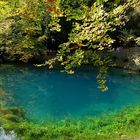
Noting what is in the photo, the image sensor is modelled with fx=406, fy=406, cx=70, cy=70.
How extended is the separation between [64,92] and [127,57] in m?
9.10

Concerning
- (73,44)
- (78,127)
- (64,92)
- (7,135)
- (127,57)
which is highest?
(127,57)

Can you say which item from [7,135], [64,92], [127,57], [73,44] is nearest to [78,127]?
[7,135]

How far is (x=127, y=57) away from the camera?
91.3ft

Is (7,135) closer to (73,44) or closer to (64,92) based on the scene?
(73,44)

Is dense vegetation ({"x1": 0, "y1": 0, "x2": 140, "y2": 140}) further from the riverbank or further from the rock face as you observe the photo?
the rock face

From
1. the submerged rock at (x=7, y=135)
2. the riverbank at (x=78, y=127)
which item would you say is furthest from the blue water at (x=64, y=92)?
the submerged rock at (x=7, y=135)

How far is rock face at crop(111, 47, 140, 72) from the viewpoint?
2658 centimetres

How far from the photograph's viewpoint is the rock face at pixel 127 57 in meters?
26.6

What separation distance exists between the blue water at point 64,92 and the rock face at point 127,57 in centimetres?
134

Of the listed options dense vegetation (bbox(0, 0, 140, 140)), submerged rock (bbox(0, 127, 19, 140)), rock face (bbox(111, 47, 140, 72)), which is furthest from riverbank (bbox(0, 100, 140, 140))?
rock face (bbox(111, 47, 140, 72))

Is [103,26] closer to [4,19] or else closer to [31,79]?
[31,79]

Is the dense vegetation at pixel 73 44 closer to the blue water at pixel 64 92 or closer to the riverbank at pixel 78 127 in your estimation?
the riverbank at pixel 78 127

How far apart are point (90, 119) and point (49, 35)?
666 inches

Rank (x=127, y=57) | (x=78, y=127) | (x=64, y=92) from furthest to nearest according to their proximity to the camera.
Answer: (x=127, y=57) < (x=64, y=92) < (x=78, y=127)
